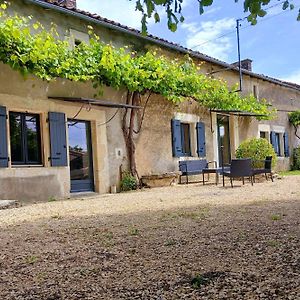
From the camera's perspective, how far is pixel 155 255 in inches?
124

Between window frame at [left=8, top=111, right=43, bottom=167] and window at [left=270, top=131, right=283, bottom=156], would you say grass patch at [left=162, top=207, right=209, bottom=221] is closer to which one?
window frame at [left=8, top=111, right=43, bottom=167]

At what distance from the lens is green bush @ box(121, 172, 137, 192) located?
10.4 metres

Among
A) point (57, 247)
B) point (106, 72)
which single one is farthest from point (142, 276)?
point (106, 72)

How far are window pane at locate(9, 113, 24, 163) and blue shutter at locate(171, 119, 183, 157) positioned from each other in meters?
4.90

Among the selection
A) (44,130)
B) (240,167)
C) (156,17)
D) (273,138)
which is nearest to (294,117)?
(273,138)

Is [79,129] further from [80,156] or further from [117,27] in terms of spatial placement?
[117,27]

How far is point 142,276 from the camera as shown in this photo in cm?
262

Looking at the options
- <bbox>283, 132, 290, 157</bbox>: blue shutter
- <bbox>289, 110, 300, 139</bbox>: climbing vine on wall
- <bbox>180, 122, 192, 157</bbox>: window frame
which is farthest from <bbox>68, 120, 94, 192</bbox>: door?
<bbox>289, 110, 300, 139</bbox>: climbing vine on wall

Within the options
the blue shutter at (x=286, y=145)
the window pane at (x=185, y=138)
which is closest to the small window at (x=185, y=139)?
the window pane at (x=185, y=138)

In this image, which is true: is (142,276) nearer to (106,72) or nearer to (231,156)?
(106,72)

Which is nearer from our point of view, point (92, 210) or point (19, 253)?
point (19, 253)

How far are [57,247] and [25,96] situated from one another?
18.1 feet

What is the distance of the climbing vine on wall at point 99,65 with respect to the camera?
7.92 metres

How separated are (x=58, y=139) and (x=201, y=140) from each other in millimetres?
5644
